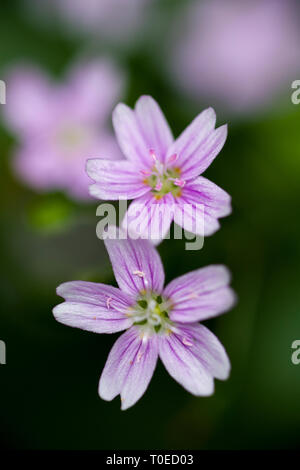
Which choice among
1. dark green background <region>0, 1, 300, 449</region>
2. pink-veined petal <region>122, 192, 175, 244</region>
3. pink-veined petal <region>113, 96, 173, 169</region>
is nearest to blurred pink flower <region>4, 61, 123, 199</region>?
dark green background <region>0, 1, 300, 449</region>

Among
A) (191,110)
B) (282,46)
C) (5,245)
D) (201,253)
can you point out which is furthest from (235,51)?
(5,245)

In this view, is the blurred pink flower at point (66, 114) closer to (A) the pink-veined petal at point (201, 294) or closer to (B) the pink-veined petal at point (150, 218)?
(B) the pink-veined petal at point (150, 218)

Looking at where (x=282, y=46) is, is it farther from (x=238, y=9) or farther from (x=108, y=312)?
(x=108, y=312)

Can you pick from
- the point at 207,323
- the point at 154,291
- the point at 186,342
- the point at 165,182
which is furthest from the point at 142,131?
the point at 207,323

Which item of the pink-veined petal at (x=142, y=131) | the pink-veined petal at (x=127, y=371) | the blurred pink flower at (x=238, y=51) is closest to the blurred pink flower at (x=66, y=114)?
the blurred pink flower at (x=238, y=51)

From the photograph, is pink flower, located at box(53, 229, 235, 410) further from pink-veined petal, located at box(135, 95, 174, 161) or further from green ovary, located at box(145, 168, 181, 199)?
pink-veined petal, located at box(135, 95, 174, 161)

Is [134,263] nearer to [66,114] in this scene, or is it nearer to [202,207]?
[202,207]
